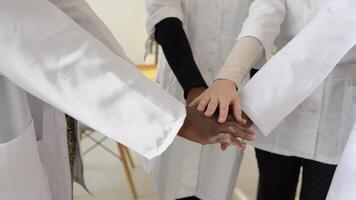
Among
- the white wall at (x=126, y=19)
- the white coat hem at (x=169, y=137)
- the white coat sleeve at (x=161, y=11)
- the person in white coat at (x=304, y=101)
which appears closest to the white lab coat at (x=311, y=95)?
the person in white coat at (x=304, y=101)

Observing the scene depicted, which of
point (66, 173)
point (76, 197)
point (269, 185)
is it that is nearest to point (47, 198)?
point (66, 173)

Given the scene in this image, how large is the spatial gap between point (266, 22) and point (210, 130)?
0.34 m

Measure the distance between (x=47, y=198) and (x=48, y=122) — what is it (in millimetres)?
161

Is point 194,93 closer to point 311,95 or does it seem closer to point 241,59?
point 241,59

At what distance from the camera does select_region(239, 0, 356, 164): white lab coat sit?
1157mm

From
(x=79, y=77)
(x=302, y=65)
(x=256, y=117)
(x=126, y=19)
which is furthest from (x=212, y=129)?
(x=126, y=19)

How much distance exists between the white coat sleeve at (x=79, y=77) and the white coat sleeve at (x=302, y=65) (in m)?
0.34

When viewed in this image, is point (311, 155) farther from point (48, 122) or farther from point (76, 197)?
point (76, 197)

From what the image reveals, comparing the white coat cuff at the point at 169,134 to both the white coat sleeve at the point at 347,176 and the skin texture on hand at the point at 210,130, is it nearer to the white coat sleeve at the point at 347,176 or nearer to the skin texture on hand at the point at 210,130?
the skin texture on hand at the point at 210,130

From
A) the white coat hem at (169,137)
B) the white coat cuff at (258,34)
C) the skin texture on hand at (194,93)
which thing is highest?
the white coat cuff at (258,34)

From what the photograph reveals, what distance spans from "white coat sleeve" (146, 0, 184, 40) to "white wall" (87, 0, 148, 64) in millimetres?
1626

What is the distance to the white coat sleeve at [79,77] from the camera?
0.71 meters

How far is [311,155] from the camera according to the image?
1236mm

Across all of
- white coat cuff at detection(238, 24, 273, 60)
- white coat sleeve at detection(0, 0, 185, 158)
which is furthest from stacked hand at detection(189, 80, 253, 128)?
white coat sleeve at detection(0, 0, 185, 158)
